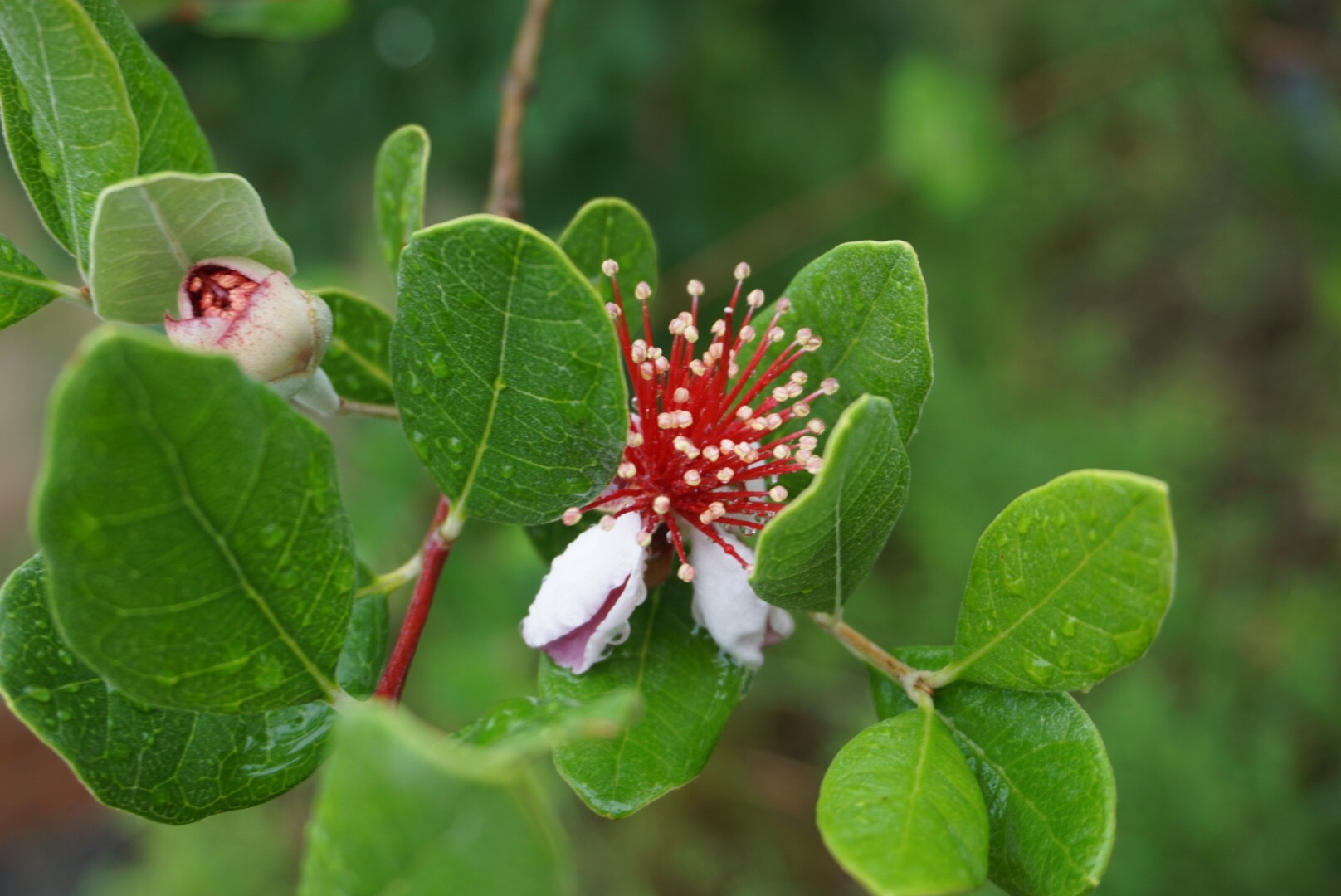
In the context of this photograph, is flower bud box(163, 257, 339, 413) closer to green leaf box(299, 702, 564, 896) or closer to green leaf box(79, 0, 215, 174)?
green leaf box(79, 0, 215, 174)

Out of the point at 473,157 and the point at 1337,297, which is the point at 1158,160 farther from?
the point at 473,157

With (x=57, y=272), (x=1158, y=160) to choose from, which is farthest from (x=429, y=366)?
(x=1158, y=160)

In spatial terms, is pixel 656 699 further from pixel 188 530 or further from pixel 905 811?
pixel 188 530

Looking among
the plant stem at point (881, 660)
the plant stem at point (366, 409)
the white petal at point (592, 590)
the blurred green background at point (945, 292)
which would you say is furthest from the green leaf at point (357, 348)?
the blurred green background at point (945, 292)

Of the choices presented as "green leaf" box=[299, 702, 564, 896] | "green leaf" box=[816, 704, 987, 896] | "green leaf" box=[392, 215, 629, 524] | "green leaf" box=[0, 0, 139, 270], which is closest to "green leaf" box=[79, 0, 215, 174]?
"green leaf" box=[0, 0, 139, 270]

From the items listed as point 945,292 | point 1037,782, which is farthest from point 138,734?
point 945,292

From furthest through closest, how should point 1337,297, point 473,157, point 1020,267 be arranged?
point 1020,267 < point 1337,297 < point 473,157
